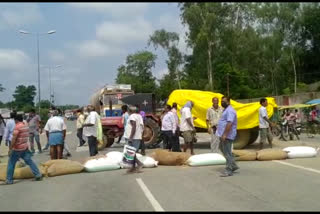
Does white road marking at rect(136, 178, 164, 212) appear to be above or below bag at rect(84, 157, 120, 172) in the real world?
below

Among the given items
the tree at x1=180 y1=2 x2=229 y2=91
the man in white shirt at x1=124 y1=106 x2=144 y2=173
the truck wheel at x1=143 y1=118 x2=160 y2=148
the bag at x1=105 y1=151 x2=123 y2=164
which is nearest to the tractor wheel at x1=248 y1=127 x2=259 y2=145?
the truck wheel at x1=143 y1=118 x2=160 y2=148

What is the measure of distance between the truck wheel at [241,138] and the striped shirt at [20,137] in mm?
9395

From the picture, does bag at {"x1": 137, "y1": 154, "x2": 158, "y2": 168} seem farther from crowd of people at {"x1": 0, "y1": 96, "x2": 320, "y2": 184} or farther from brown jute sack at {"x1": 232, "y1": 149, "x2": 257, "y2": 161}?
brown jute sack at {"x1": 232, "y1": 149, "x2": 257, "y2": 161}

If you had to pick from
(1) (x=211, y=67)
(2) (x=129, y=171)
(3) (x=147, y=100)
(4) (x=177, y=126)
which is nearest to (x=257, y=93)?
(1) (x=211, y=67)

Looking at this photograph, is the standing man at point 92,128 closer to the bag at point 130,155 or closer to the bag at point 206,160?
the bag at point 130,155

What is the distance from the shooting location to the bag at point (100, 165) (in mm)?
13195

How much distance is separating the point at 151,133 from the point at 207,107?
2.62 m

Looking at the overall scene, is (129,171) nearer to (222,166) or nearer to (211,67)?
(222,166)

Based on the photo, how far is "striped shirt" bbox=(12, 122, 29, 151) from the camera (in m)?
11.8

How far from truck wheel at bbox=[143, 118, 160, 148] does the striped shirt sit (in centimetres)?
856

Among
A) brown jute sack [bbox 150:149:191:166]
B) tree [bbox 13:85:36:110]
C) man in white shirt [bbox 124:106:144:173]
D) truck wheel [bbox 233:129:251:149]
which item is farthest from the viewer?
tree [bbox 13:85:36:110]

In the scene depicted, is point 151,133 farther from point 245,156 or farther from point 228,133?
point 228,133

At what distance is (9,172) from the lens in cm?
1192

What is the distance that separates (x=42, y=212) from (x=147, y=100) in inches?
606
